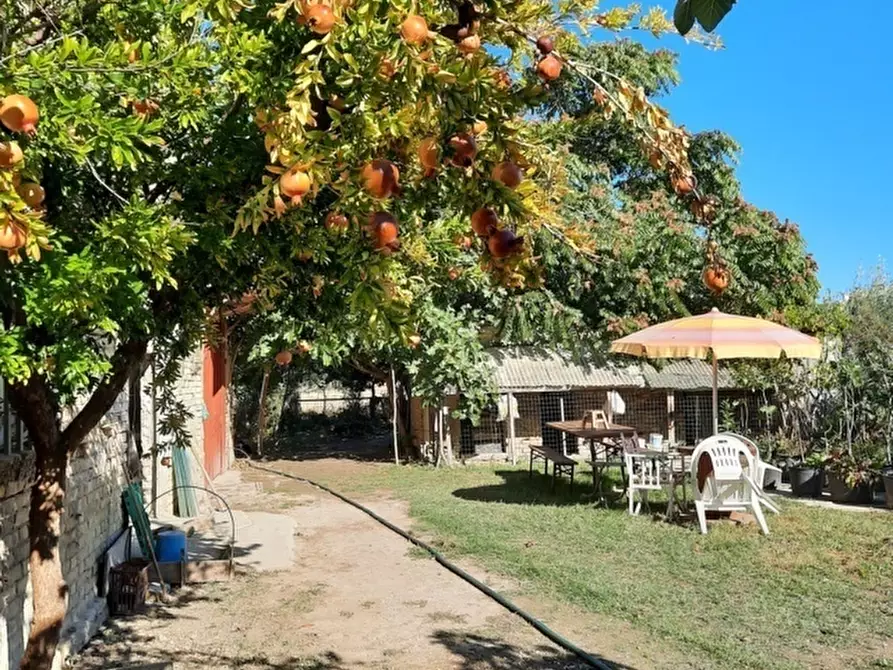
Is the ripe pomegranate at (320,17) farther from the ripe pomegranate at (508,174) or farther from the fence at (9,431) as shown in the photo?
the fence at (9,431)

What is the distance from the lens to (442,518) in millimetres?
10641

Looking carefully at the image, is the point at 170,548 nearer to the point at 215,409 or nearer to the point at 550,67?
the point at 550,67

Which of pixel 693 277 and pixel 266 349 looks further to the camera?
pixel 693 277

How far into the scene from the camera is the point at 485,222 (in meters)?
2.09

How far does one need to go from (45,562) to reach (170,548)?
424 cm

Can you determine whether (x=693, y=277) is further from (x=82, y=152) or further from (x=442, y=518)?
(x=82, y=152)

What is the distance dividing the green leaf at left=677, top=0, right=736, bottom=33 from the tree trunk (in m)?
3.55

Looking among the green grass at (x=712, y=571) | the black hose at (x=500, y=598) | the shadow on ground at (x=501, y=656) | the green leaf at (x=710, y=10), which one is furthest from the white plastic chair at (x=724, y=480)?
the green leaf at (x=710, y=10)

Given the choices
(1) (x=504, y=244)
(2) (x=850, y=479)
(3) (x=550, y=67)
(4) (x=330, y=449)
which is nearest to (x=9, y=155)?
(1) (x=504, y=244)

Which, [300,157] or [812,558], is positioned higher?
[300,157]

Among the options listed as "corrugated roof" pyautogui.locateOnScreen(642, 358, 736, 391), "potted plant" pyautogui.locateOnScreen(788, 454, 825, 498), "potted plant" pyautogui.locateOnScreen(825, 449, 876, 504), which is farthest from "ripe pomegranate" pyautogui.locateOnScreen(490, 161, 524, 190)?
"corrugated roof" pyautogui.locateOnScreen(642, 358, 736, 391)

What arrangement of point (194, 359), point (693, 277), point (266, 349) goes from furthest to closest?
1. point (693, 277)
2. point (266, 349)
3. point (194, 359)

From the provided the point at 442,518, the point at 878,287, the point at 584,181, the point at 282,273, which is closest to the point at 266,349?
the point at 442,518

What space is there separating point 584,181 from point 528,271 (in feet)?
60.3
